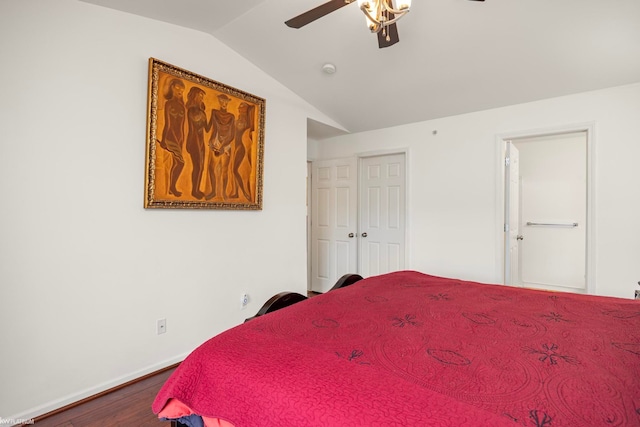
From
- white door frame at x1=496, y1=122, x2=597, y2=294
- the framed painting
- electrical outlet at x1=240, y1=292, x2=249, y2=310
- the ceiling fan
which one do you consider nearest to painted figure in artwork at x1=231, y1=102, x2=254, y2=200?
the framed painting

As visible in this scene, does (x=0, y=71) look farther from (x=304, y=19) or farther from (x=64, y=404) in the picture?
(x=64, y=404)

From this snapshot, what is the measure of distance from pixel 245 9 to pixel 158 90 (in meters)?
0.91

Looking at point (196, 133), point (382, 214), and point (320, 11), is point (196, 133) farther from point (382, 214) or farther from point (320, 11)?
point (382, 214)

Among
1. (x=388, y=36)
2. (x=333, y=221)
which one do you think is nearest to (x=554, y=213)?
(x=333, y=221)

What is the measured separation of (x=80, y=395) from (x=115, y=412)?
0.31m

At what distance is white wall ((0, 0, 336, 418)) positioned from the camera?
1.72 m

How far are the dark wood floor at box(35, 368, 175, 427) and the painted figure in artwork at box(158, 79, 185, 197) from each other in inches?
54.2

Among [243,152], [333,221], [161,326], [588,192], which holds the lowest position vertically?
[161,326]

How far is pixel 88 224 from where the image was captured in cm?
197

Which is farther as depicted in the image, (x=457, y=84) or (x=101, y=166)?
(x=457, y=84)

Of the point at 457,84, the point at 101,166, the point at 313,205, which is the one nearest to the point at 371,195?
the point at 313,205

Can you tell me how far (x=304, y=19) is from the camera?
1679mm

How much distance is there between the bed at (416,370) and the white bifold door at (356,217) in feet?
8.26

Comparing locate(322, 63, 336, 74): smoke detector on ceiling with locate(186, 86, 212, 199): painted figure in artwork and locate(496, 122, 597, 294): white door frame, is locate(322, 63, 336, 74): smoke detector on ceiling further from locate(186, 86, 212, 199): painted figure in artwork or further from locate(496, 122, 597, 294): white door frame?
locate(496, 122, 597, 294): white door frame
